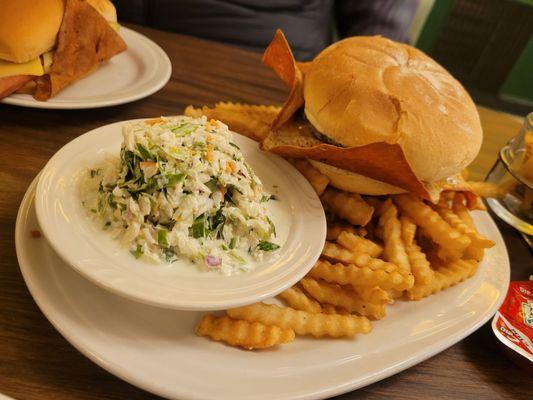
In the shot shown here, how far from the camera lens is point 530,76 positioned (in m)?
5.64

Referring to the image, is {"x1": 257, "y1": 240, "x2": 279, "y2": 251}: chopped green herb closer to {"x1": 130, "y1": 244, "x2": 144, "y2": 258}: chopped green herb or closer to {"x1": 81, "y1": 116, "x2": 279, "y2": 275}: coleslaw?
{"x1": 81, "y1": 116, "x2": 279, "y2": 275}: coleslaw

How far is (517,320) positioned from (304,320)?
2.31 feet

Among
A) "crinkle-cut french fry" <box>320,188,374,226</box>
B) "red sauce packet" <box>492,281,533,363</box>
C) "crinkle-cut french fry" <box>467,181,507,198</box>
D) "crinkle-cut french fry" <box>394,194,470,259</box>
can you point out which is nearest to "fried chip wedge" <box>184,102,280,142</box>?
"crinkle-cut french fry" <box>320,188,374,226</box>

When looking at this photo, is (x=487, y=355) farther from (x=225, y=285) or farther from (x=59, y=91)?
(x=59, y=91)

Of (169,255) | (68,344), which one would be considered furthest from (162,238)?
(68,344)

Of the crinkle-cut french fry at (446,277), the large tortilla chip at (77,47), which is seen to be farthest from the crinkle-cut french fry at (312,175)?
the large tortilla chip at (77,47)

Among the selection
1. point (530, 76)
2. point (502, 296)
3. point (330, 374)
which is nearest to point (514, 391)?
point (502, 296)

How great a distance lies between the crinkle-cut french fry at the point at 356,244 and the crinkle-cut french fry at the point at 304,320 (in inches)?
8.0

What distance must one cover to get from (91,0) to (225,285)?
54.9 inches

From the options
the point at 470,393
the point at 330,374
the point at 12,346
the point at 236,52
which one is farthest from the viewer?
the point at 236,52

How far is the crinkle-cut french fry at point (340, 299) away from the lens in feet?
3.92

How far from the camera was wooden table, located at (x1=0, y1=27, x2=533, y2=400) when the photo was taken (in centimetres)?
91

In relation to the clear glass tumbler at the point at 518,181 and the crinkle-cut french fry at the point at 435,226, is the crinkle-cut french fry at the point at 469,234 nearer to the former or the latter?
the crinkle-cut french fry at the point at 435,226

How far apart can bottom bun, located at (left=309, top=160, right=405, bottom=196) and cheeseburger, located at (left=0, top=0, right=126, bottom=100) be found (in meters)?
0.89
